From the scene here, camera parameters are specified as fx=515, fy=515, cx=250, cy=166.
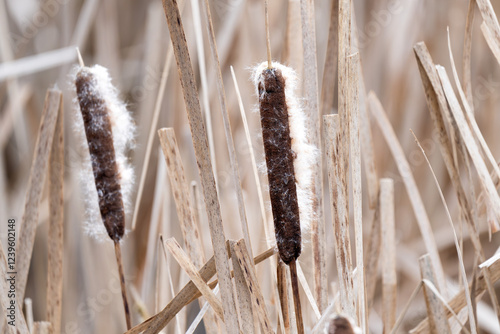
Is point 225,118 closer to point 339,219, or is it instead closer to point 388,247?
point 339,219

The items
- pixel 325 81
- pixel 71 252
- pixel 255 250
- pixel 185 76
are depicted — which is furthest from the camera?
pixel 71 252

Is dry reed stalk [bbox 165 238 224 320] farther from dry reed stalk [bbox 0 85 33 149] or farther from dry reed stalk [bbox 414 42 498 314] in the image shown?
dry reed stalk [bbox 0 85 33 149]

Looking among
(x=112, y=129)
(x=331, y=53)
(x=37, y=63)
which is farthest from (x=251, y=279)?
(x=37, y=63)

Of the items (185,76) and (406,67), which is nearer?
(185,76)

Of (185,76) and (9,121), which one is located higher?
(9,121)

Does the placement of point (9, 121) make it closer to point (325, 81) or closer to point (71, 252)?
point (71, 252)

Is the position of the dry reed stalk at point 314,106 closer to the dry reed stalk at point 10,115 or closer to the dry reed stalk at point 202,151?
the dry reed stalk at point 202,151

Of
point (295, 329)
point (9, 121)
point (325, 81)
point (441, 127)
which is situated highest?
point (9, 121)

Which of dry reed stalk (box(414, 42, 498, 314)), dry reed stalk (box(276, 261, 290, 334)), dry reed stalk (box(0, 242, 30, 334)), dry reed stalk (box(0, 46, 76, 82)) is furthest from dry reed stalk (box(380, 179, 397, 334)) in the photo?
dry reed stalk (box(0, 46, 76, 82))

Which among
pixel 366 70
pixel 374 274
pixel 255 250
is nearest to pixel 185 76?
pixel 374 274
